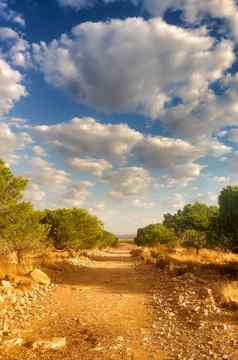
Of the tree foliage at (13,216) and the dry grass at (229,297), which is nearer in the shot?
the dry grass at (229,297)

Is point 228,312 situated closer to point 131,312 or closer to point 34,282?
point 131,312

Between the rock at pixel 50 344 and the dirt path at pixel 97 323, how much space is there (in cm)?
19

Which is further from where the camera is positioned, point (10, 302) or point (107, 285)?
point (107, 285)

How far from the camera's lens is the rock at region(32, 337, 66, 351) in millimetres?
7547

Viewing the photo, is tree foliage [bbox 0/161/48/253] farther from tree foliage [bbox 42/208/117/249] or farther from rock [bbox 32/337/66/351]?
tree foliage [bbox 42/208/117/249]

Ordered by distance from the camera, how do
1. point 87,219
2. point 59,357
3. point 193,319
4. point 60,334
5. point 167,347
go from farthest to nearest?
1. point 87,219
2. point 193,319
3. point 60,334
4. point 167,347
5. point 59,357

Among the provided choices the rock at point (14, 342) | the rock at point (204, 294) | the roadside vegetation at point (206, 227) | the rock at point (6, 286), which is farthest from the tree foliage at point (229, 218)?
the rock at point (14, 342)

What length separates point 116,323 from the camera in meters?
9.67

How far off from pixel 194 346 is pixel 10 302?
275 inches

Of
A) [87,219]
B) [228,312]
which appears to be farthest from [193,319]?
[87,219]

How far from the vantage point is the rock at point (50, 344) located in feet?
24.8

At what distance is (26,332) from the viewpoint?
873 centimetres

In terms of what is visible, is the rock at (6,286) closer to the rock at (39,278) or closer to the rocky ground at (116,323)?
the rocky ground at (116,323)

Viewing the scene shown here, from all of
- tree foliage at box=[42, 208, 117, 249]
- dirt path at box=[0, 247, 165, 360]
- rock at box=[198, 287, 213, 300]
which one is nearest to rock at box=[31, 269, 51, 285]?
dirt path at box=[0, 247, 165, 360]
